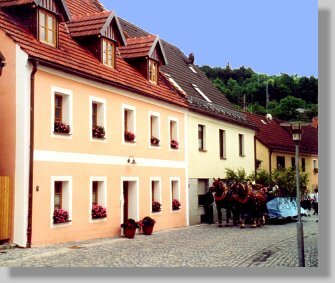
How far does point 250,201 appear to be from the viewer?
18.4 m

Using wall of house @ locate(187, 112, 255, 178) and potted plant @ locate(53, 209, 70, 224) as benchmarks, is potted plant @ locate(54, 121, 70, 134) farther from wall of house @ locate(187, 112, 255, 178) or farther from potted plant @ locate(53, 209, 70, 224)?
wall of house @ locate(187, 112, 255, 178)

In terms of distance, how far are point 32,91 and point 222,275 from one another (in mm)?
5637

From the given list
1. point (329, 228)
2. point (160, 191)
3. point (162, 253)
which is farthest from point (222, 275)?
point (160, 191)

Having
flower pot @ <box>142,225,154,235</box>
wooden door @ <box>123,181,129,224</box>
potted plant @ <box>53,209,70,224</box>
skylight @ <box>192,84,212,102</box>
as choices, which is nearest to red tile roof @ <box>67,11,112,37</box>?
wooden door @ <box>123,181,129,224</box>

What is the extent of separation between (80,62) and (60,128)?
1841mm

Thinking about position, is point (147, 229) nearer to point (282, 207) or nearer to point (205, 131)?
point (282, 207)

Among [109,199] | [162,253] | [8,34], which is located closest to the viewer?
[162,253]

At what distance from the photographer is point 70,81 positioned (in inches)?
564

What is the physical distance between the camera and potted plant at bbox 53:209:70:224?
1351cm

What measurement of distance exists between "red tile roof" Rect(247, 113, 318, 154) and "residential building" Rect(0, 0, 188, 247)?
9.06 feet

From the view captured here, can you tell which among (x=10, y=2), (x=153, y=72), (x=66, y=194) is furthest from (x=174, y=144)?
(x=10, y=2)

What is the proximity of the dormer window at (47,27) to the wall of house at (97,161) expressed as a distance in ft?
2.84

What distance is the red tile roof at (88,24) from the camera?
15.9 m

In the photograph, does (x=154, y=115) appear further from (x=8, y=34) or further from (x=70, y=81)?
(x=8, y=34)
